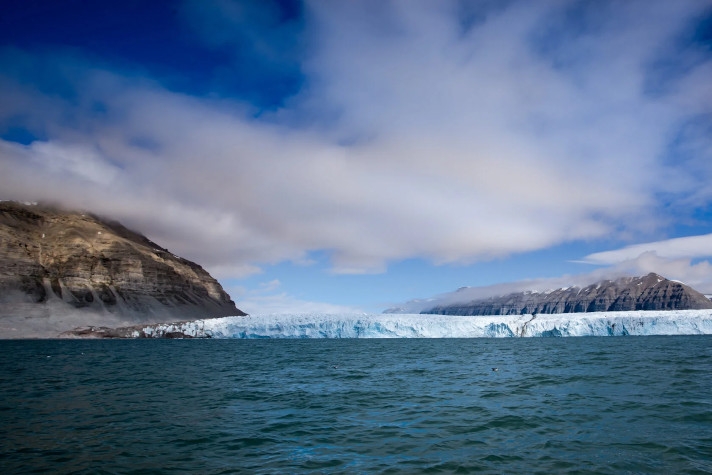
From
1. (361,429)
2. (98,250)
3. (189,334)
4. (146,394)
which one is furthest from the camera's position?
(98,250)

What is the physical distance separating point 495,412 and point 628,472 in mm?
7146

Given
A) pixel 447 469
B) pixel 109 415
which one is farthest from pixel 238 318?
pixel 447 469

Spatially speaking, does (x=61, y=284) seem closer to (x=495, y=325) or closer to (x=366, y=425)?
(x=495, y=325)

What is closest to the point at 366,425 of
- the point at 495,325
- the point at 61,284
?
the point at 495,325

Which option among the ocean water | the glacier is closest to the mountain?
the glacier

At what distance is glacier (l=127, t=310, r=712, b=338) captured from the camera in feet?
304

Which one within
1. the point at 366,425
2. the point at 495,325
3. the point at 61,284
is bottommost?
the point at 366,425

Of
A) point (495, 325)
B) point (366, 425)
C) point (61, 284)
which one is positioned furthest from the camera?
point (61, 284)

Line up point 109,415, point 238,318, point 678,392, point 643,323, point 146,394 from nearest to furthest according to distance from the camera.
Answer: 1. point 109,415
2. point 678,392
3. point 146,394
4. point 643,323
5. point 238,318

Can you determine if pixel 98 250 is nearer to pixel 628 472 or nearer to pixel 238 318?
pixel 238 318

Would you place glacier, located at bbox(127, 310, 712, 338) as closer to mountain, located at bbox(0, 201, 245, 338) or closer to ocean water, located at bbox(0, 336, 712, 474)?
ocean water, located at bbox(0, 336, 712, 474)

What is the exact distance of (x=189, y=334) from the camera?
132 m

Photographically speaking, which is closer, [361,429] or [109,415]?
[361,429]

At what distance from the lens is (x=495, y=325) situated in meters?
98.1
